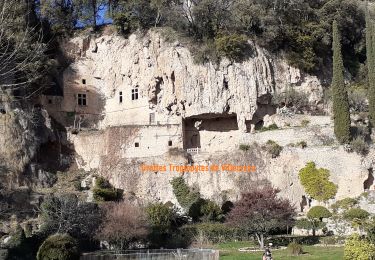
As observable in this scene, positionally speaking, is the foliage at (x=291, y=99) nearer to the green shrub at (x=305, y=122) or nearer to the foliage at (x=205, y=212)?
the green shrub at (x=305, y=122)

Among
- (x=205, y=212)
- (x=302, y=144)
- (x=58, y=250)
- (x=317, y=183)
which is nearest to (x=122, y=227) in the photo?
(x=58, y=250)

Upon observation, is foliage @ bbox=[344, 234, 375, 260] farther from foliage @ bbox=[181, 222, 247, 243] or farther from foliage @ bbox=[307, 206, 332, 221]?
foliage @ bbox=[307, 206, 332, 221]

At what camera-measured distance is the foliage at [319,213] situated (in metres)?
41.7

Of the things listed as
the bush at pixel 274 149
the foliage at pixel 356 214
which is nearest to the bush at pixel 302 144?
the bush at pixel 274 149

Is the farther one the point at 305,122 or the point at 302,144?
the point at 305,122

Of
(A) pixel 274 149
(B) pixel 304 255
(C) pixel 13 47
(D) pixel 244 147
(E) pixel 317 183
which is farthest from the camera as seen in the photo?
(D) pixel 244 147

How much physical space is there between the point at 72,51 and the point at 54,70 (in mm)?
3177

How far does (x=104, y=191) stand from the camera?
4484cm

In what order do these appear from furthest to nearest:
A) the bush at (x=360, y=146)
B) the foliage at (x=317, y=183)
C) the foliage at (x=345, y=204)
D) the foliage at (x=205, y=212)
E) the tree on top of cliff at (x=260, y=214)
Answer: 1. the bush at (x=360, y=146)
2. the foliage at (x=317, y=183)
3. the foliage at (x=205, y=212)
4. the foliage at (x=345, y=204)
5. the tree on top of cliff at (x=260, y=214)

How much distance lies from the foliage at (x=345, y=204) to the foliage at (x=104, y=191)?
18.0m

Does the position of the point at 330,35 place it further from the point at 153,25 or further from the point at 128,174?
the point at 128,174

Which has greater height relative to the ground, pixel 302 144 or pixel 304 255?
pixel 302 144

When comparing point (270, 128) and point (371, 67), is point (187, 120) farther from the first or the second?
point (371, 67)

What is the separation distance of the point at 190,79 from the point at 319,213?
18950 mm
